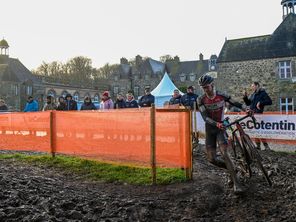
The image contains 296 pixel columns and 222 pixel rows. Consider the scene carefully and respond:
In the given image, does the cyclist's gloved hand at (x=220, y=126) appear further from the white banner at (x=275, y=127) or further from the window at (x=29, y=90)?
the window at (x=29, y=90)

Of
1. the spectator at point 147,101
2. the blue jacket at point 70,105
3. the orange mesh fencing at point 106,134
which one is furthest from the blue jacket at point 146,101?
the orange mesh fencing at point 106,134

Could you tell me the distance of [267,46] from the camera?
1540 inches

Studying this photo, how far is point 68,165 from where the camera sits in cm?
1032

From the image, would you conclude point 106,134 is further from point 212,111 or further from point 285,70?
point 285,70

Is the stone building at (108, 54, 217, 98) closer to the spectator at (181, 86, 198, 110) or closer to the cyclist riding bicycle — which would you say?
the spectator at (181, 86, 198, 110)

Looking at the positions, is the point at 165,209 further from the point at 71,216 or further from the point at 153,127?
the point at 153,127

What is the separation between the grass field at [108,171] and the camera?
8211 mm

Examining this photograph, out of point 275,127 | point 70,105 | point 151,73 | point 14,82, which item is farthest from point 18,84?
point 275,127

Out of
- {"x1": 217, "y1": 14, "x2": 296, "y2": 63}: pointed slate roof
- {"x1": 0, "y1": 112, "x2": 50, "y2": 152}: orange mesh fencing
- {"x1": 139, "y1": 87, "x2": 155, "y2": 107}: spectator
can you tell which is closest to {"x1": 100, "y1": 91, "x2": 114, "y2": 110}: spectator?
{"x1": 139, "y1": 87, "x2": 155, "y2": 107}: spectator

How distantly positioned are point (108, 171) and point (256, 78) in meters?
32.3

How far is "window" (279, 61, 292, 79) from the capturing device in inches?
A: 1491

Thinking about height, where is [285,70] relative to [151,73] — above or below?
below

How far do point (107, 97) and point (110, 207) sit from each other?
802cm

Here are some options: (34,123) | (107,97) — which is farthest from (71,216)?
(107,97)
